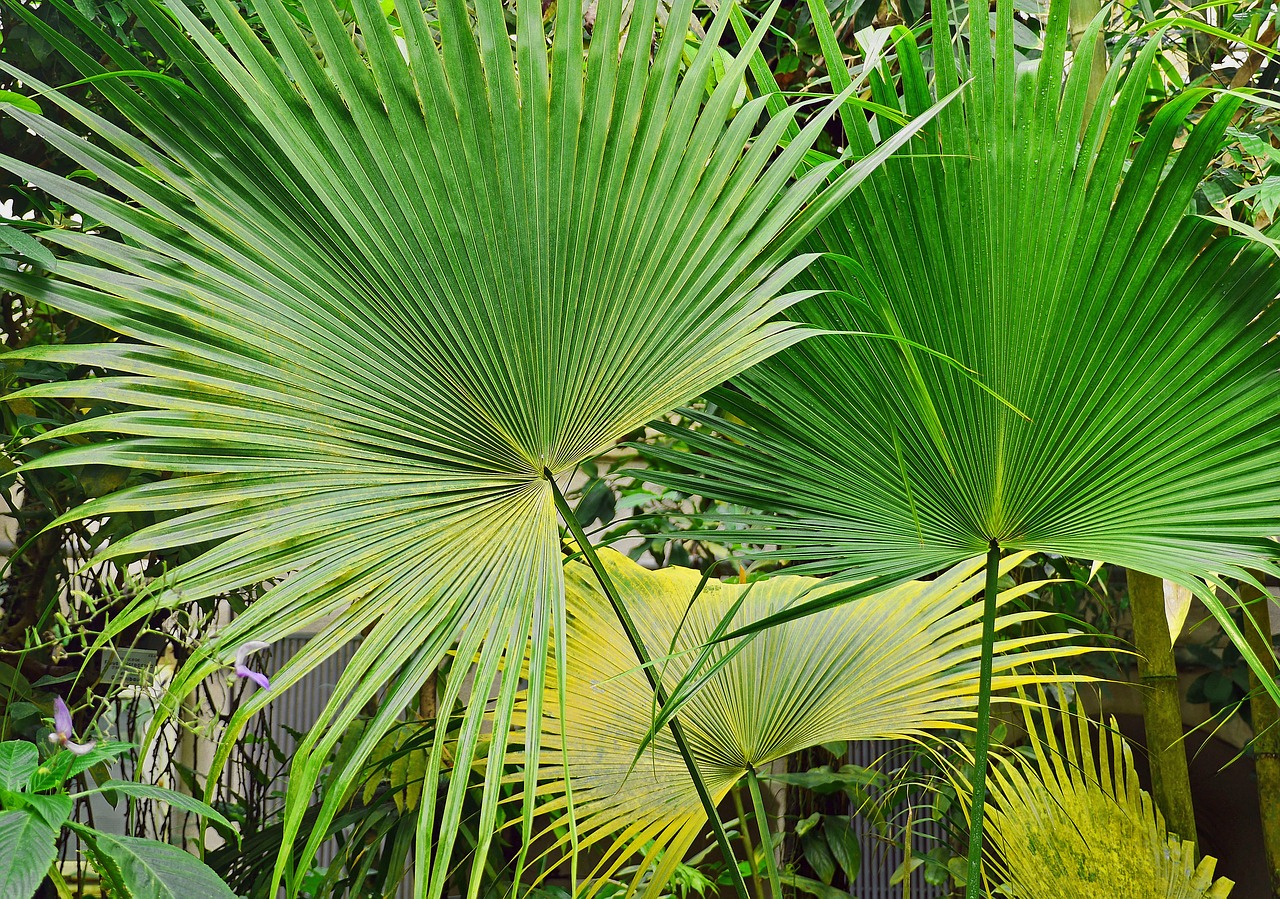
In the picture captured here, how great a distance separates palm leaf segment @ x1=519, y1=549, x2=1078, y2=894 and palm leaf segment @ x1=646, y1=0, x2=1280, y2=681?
0.96ft

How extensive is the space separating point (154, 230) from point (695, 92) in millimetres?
458

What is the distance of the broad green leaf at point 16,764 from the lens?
2.40 feet

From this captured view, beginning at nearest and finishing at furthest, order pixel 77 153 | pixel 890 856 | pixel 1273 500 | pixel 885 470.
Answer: pixel 77 153 → pixel 1273 500 → pixel 885 470 → pixel 890 856

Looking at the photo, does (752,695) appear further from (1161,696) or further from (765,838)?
(1161,696)

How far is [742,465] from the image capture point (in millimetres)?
1096

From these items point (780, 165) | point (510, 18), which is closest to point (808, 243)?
point (780, 165)

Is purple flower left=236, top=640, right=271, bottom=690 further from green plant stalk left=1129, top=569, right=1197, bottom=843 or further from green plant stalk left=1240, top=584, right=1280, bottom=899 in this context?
green plant stalk left=1240, top=584, right=1280, bottom=899

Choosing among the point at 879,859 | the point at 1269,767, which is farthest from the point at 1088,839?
the point at 879,859

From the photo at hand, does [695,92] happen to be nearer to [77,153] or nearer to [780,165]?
[780,165]

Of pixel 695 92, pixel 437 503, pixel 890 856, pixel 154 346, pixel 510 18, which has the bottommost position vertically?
pixel 890 856

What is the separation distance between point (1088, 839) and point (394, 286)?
3.74ft

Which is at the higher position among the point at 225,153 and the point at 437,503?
the point at 225,153

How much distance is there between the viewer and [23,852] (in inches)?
25.8

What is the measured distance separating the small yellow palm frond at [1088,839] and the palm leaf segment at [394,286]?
29.9 inches
